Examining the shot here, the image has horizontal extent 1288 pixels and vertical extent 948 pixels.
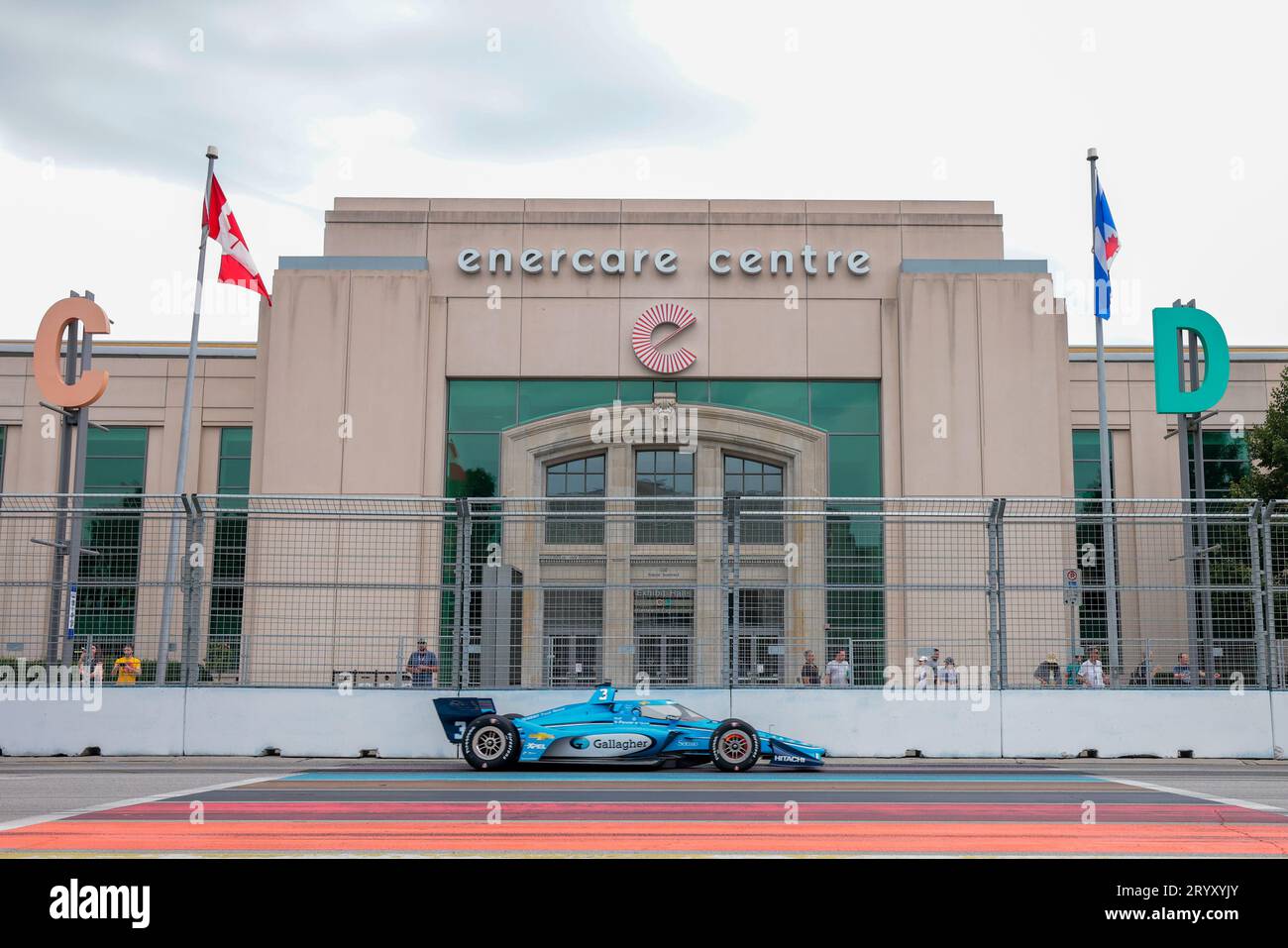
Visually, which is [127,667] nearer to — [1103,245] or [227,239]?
[227,239]

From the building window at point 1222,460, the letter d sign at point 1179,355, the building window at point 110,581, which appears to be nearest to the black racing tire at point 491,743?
the building window at point 110,581

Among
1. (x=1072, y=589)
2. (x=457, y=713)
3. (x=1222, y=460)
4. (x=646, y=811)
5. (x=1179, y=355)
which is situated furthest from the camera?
(x=1222, y=460)

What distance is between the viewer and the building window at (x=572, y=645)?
53.2 feet

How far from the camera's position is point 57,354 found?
24266mm

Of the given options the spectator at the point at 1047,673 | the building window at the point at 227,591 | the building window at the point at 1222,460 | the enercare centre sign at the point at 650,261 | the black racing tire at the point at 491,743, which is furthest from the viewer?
the building window at the point at 1222,460

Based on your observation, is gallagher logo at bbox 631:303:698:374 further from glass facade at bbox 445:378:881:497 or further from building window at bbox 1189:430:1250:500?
building window at bbox 1189:430:1250:500

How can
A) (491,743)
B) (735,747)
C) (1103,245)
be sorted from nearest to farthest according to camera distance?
(735,747) < (491,743) < (1103,245)

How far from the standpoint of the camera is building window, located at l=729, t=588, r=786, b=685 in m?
16.3

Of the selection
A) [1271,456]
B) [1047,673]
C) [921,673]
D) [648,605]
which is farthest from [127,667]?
[1271,456]

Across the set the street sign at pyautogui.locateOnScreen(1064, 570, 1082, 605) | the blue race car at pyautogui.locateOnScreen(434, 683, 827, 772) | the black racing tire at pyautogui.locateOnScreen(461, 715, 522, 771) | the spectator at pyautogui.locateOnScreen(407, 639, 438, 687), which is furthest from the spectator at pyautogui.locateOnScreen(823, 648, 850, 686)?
the spectator at pyautogui.locateOnScreen(407, 639, 438, 687)

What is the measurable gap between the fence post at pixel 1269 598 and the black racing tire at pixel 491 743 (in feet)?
34.1

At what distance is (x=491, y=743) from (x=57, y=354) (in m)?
15.3

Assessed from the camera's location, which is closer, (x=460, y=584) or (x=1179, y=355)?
(x=460, y=584)

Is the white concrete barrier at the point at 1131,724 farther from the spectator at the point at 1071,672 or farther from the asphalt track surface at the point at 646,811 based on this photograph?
the asphalt track surface at the point at 646,811
